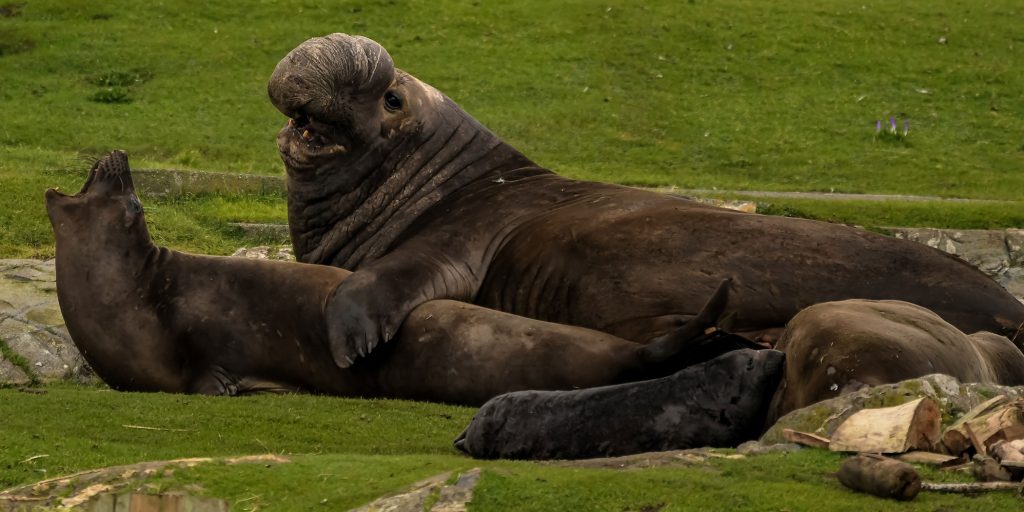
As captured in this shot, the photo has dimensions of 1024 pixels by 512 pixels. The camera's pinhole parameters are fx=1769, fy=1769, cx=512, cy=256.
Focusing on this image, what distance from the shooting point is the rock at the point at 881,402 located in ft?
23.0

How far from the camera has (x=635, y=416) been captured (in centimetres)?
769

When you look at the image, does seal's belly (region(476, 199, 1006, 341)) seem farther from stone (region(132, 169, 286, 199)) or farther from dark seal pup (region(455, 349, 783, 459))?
stone (region(132, 169, 286, 199))

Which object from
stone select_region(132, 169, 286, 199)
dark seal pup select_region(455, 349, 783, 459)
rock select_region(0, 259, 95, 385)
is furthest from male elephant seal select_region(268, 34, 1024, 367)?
stone select_region(132, 169, 286, 199)

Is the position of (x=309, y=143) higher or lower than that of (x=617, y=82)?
higher

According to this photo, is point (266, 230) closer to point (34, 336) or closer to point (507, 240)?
point (507, 240)

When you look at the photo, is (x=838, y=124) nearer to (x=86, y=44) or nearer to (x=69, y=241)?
(x=86, y=44)

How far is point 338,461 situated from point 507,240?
4.75 m

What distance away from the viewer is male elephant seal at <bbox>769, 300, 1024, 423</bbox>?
7.74m

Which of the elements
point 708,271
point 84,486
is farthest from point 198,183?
point 84,486

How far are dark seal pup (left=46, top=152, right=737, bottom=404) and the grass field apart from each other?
10.6 feet

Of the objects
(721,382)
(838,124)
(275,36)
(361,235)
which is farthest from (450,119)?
(275,36)

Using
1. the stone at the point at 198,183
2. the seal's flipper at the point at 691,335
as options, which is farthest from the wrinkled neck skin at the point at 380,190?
the stone at the point at 198,183

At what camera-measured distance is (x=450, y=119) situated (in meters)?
12.9

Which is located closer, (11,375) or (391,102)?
(11,375)
